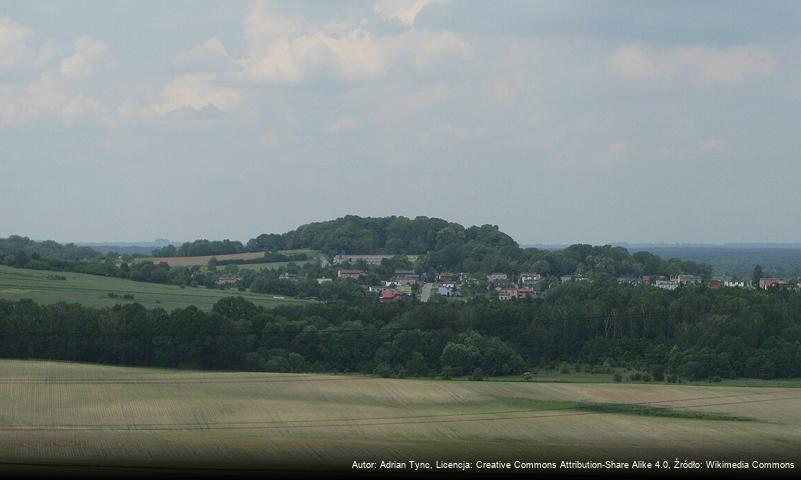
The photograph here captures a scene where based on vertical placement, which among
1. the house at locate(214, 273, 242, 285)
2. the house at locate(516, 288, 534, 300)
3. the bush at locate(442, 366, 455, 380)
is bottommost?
the bush at locate(442, 366, 455, 380)

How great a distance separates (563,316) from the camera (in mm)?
53594

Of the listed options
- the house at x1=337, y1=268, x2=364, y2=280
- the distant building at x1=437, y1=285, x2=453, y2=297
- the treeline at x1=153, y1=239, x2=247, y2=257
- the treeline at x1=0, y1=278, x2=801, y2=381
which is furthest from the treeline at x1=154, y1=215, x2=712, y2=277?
the treeline at x1=0, y1=278, x2=801, y2=381

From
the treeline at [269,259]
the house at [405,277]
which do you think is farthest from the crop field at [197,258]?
the house at [405,277]

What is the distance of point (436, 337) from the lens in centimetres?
4950

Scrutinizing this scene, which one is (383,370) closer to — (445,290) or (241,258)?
(445,290)

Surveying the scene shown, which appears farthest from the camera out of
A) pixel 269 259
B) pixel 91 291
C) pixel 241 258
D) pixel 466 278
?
pixel 269 259

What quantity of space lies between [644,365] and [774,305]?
976cm

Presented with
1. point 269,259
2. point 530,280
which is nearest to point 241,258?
point 269,259

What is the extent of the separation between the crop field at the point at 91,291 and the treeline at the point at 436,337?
201 inches

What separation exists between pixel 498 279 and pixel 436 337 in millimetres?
65192

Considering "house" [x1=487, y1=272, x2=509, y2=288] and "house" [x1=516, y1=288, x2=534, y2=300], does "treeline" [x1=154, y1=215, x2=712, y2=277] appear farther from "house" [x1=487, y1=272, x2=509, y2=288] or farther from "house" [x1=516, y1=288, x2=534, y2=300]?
"house" [x1=516, y1=288, x2=534, y2=300]

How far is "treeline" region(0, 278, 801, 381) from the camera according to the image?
4238cm

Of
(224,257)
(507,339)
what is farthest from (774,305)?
(224,257)

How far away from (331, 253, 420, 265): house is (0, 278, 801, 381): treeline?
68665mm
